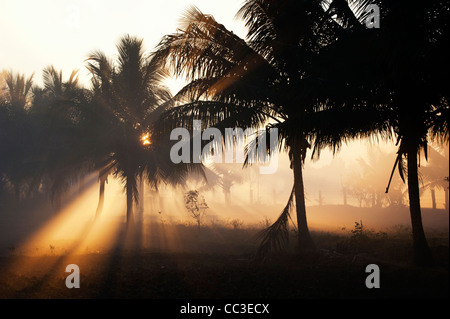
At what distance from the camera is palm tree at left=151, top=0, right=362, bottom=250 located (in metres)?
10.0

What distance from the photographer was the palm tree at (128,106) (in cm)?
1898

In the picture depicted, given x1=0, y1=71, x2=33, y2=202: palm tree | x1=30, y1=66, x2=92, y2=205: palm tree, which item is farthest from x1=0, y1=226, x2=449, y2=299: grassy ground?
x1=0, y1=71, x2=33, y2=202: palm tree

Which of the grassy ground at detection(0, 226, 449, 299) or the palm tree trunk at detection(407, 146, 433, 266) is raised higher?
the palm tree trunk at detection(407, 146, 433, 266)

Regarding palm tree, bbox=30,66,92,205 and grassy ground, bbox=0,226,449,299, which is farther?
palm tree, bbox=30,66,92,205

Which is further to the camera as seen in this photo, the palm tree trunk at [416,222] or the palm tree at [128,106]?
the palm tree at [128,106]

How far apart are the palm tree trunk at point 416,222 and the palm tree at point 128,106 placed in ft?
42.5

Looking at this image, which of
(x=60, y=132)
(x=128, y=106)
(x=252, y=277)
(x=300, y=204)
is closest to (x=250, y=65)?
(x=300, y=204)

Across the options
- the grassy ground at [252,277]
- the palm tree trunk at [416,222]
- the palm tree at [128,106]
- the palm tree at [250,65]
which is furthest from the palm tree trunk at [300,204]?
the palm tree at [128,106]

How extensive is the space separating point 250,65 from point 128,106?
1052 cm

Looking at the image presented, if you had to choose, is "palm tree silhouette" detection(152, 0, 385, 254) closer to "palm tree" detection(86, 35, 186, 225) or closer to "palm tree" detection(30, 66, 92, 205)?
"palm tree" detection(86, 35, 186, 225)

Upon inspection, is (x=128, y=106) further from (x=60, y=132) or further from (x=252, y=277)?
(x=252, y=277)

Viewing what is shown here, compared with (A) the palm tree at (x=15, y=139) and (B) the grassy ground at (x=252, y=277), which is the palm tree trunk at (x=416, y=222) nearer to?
(B) the grassy ground at (x=252, y=277)

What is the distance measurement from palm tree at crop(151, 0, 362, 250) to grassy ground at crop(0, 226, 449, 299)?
200 cm
